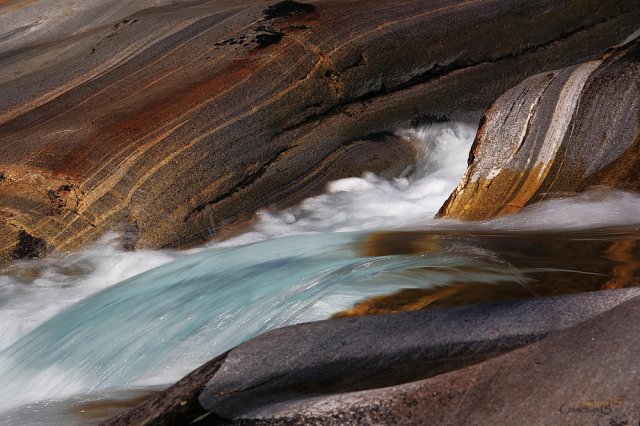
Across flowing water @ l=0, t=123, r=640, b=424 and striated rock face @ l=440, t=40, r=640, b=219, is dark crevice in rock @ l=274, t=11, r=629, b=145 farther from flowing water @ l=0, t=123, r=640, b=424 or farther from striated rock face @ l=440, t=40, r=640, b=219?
striated rock face @ l=440, t=40, r=640, b=219

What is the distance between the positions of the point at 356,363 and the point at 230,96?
3554 mm

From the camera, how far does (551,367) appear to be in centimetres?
231

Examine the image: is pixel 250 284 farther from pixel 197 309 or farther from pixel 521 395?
pixel 521 395

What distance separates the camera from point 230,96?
580cm

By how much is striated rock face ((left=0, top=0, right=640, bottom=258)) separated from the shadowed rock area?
9.40 ft

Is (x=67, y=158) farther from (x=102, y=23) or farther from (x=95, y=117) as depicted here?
(x=102, y=23)

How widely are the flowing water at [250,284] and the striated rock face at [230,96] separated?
313 mm

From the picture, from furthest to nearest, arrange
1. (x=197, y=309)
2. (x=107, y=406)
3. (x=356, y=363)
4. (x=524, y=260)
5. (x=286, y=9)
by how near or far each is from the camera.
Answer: (x=286, y=9), (x=197, y=309), (x=524, y=260), (x=107, y=406), (x=356, y=363)

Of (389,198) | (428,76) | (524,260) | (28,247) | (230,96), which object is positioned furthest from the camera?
(428,76)

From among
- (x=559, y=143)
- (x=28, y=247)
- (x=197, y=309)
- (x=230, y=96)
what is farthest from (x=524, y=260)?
(x=28, y=247)

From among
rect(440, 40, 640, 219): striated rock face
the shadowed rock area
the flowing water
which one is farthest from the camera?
rect(440, 40, 640, 219): striated rock face

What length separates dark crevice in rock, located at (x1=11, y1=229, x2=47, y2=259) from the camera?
5.11 meters

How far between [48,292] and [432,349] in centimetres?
292

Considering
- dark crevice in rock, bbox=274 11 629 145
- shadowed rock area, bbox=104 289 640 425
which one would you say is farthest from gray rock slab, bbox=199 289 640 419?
dark crevice in rock, bbox=274 11 629 145
